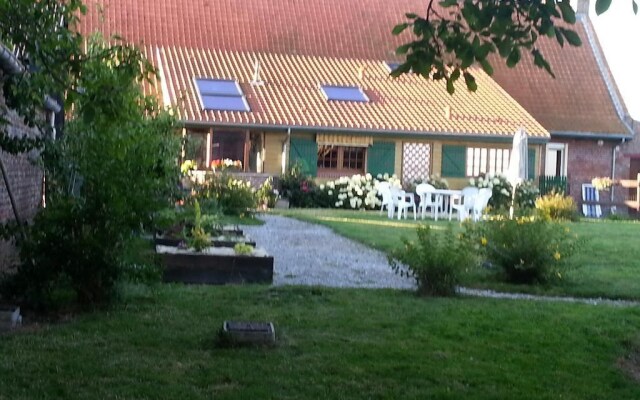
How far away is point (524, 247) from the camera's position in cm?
1047

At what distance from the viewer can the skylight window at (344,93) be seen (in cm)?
2883

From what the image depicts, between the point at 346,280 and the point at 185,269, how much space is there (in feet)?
6.00

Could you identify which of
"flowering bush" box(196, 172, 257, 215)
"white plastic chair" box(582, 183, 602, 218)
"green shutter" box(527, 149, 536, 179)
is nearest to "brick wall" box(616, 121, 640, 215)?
"white plastic chair" box(582, 183, 602, 218)

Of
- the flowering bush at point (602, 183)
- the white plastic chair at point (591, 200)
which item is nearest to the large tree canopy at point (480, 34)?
the flowering bush at point (602, 183)

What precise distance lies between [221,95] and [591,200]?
39.3 feet

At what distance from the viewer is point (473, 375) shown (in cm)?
600

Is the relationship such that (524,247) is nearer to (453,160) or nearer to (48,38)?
(48,38)

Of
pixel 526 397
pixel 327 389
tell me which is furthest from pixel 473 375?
pixel 327 389

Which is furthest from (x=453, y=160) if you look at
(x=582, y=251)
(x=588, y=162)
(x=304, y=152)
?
(x=582, y=251)

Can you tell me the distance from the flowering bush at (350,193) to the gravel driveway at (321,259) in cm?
797

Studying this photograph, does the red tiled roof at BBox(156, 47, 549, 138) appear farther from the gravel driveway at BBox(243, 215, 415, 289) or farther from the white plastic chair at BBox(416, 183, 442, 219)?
the gravel driveway at BBox(243, 215, 415, 289)

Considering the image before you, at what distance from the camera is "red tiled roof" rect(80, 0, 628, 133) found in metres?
32.1

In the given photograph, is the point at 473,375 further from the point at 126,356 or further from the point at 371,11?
the point at 371,11

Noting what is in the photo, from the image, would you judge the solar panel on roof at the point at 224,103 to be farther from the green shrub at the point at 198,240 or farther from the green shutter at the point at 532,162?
the green shrub at the point at 198,240
